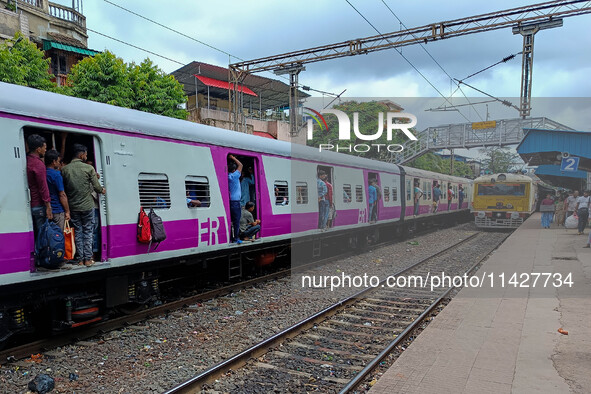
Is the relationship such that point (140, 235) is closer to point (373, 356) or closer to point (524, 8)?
point (373, 356)

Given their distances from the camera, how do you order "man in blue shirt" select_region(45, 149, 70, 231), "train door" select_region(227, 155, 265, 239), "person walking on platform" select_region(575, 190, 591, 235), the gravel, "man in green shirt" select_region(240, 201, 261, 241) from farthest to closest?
"person walking on platform" select_region(575, 190, 591, 235)
"train door" select_region(227, 155, 265, 239)
"man in green shirt" select_region(240, 201, 261, 241)
"man in blue shirt" select_region(45, 149, 70, 231)
the gravel

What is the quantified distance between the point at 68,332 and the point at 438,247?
1247 cm

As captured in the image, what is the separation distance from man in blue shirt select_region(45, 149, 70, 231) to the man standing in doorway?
13 centimetres

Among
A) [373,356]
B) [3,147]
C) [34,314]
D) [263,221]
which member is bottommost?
[373,356]

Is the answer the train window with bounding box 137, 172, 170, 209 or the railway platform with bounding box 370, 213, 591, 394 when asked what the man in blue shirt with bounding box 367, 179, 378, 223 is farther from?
the train window with bounding box 137, 172, 170, 209

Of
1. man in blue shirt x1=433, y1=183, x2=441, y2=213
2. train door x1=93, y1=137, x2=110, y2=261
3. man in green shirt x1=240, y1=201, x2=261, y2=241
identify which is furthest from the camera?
man in blue shirt x1=433, y1=183, x2=441, y2=213

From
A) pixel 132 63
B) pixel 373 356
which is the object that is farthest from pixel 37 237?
pixel 132 63

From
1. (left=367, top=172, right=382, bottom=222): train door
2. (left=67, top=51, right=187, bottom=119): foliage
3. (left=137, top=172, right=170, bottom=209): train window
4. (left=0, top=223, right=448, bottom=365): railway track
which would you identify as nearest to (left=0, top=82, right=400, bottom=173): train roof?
(left=137, top=172, right=170, bottom=209): train window

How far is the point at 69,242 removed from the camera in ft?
17.2

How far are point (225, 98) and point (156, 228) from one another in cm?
2806

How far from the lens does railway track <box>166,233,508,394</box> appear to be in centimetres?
454

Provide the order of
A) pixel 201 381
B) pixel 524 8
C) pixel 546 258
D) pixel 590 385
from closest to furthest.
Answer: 1. pixel 590 385
2. pixel 201 381
3. pixel 546 258
4. pixel 524 8

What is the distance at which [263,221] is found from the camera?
9.07 m

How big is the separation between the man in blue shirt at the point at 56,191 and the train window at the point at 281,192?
4874 millimetres
